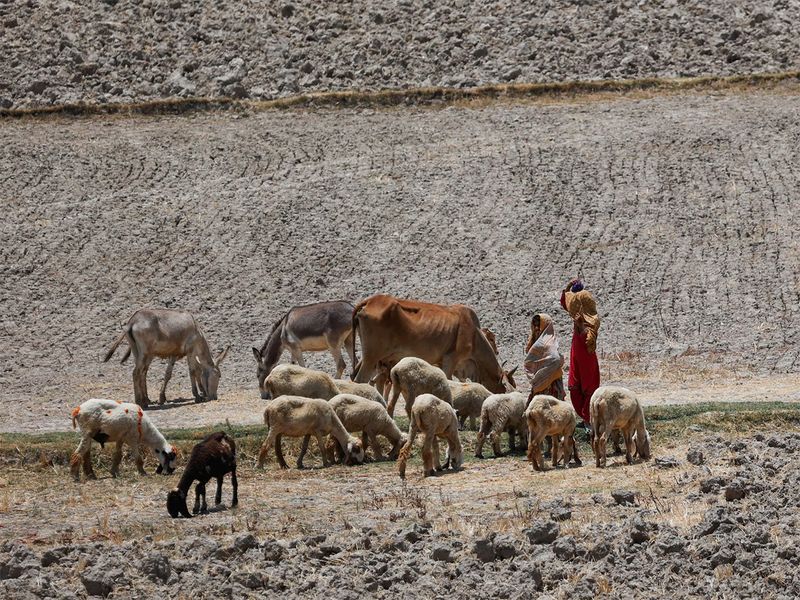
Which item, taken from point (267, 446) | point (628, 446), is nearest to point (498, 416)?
point (628, 446)

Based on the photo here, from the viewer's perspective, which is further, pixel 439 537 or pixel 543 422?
pixel 543 422

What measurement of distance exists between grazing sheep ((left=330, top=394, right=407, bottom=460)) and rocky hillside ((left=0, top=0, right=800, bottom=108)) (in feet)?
97.7

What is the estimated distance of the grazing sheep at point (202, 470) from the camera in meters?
13.7

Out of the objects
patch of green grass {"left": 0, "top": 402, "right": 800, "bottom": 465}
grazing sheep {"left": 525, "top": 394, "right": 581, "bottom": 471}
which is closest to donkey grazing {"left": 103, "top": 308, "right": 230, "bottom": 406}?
patch of green grass {"left": 0, "top": 402, "right": 800, "bottom": 465}

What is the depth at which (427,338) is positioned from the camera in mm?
22547

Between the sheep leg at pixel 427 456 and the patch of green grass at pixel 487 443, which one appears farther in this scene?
the patch of green grass at pixel 487 443

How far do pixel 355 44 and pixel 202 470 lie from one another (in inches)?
1457

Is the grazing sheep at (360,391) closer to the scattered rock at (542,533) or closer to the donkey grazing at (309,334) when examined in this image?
the donkey grazing at (309,334)

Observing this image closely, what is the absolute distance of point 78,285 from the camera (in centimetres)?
3328

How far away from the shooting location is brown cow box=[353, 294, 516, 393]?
22500 millimetres

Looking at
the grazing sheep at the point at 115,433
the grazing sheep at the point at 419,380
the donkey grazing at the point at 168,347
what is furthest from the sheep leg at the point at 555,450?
the donkey grazing at the point at 168,347

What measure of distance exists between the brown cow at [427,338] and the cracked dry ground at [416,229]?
243 cm

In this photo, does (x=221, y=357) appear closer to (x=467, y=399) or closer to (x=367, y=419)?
(x=467, y=399)

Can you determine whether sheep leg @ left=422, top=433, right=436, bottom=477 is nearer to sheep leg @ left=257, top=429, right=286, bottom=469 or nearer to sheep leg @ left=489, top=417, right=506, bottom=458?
sheep leg @ left=489, top=417, right=506, bottom=458
